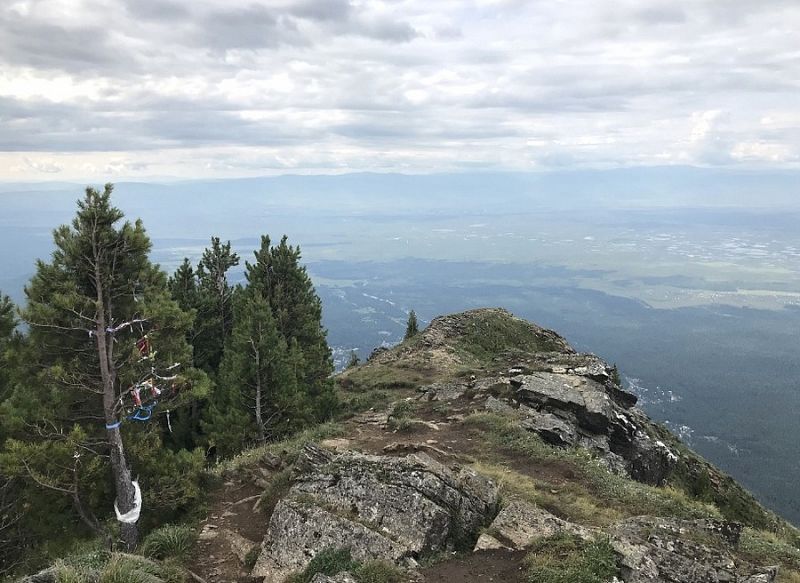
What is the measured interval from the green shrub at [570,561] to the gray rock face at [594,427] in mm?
10869

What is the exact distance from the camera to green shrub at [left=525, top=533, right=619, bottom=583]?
10844mm

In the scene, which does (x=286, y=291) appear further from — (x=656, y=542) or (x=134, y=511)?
(x=656, y=542)

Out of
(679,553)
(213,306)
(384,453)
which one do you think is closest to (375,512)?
(384,453)

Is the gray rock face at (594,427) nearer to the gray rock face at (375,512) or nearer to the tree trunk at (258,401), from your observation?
the gray rock face at (375,512)

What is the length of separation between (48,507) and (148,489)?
3.30 meters

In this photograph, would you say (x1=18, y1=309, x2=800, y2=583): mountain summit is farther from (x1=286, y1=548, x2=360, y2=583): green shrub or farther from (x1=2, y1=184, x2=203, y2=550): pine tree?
(x1=2, y1=184, x2=203, y2=550): pine tree

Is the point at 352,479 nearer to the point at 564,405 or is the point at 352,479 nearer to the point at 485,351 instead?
the point at 564,405

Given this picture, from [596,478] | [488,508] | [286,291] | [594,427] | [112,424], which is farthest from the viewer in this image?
[286,291]

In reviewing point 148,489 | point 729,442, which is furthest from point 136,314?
point 729,442

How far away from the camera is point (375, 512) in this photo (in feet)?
44.8

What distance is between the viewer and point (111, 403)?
1562 cm

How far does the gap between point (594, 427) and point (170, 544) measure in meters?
18.7

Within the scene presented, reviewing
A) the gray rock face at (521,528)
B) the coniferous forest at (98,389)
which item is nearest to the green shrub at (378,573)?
the gray rock face at (521,528)

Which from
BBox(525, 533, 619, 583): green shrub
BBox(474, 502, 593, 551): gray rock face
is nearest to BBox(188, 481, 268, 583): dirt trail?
BBox(474, 502, 593, 551): gray rock face
